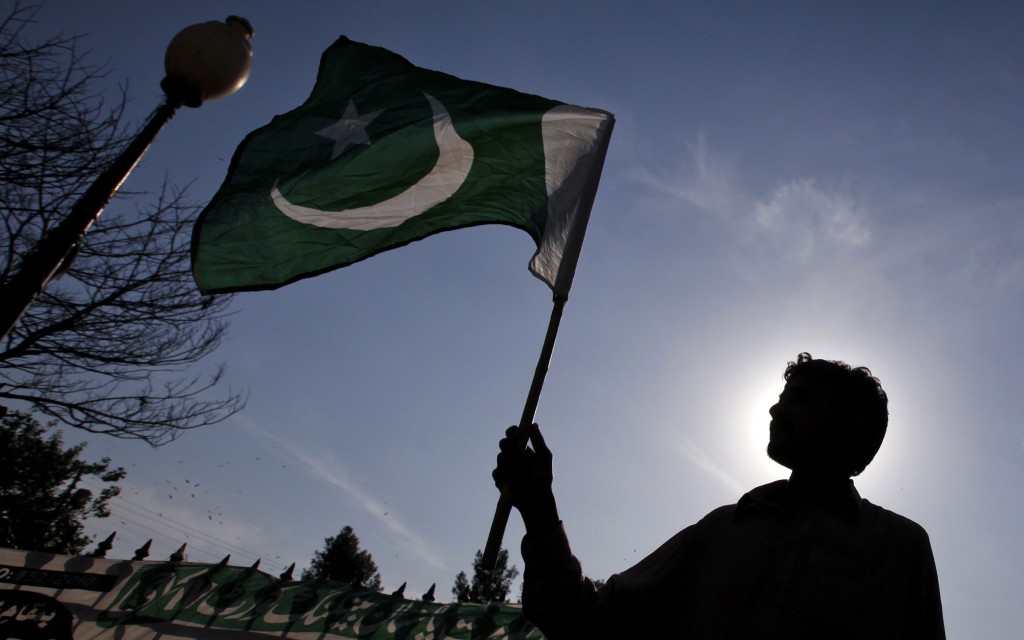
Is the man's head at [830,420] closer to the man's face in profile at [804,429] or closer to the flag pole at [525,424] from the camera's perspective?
the man's face in profile at [804,429]

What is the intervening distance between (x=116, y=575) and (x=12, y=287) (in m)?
8.13

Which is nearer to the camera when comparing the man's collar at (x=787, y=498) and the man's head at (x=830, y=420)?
the man's collar at (x=787, y=498)

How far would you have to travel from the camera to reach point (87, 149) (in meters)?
8.63

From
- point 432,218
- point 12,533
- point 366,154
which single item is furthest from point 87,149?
point 12,533

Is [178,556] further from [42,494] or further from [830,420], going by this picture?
[42,494]

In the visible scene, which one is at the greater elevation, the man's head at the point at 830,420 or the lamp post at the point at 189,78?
the lamp post at the point at 189,78

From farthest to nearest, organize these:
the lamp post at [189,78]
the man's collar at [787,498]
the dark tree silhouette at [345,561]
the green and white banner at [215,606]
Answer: the dark tree silhouette at [345,561], the green and white banner at [215,606], the lamp post at [189,78], the man's collar at [787,498]

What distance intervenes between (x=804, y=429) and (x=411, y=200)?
9.46 ft

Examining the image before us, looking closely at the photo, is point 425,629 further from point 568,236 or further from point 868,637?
point 868,637

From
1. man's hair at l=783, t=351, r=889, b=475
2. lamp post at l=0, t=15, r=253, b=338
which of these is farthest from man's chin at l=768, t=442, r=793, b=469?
lamp post at l=0, t=15, r=253, b=338

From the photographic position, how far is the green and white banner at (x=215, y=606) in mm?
10484

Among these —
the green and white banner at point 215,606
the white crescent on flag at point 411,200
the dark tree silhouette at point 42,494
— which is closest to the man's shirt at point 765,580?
the white crescent on flag at point 411,200

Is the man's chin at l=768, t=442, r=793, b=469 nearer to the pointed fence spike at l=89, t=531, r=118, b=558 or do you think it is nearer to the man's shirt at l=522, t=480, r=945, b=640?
the man's shirt at l=522, t=480, r=945, b=640

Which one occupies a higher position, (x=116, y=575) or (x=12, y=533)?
(x=12, y=533)
